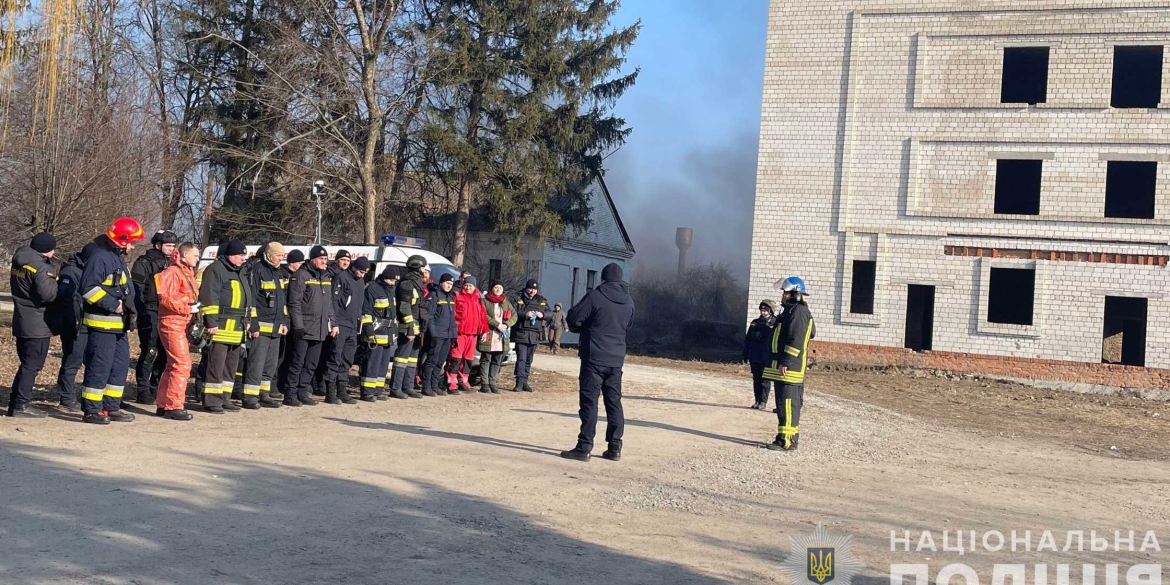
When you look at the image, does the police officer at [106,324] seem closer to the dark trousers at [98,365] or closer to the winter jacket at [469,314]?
the dark trousers at [98,365]

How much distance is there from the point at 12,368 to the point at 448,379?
19.7ft

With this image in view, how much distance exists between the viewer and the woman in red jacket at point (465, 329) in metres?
14.9

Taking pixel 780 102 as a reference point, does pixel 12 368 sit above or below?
below

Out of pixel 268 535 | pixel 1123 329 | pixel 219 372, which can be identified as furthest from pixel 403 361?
pixel 1123 329

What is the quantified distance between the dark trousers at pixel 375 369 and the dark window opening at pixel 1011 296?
18.7 m

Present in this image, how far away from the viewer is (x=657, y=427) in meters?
12.5

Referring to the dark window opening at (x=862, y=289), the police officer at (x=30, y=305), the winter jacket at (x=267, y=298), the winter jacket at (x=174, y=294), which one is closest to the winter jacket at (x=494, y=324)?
the winter jacket at (x=267, y=298)

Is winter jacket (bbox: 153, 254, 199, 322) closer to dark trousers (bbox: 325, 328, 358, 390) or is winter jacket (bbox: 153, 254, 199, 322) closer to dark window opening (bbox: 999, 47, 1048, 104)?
dark trousers (bbox: 325, 328, 358, 390)

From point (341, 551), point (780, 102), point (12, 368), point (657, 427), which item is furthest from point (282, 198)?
point (341, 551)

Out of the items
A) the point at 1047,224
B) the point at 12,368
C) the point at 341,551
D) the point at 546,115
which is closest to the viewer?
the point at 341,551

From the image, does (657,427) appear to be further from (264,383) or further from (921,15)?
(921,15)

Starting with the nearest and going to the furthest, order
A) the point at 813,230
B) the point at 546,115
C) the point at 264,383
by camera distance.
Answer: the point at 264,383, the point at 813,230, the point at 546,115

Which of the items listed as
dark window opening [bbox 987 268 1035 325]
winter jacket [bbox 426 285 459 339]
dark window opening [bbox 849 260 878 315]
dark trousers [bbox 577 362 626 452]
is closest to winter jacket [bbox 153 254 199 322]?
dark trousers [bbox 577 362 626 452]

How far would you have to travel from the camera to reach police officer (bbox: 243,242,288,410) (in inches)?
438
